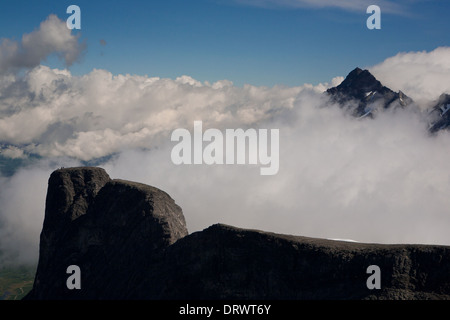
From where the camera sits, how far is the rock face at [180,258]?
122 metres

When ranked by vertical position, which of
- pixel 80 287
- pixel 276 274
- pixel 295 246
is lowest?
pixel 80 287

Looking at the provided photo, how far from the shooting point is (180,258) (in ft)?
485

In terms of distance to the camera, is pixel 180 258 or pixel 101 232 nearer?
pixel 180 258

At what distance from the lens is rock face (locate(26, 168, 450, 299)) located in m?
122

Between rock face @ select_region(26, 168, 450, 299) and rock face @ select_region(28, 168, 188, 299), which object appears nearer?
rock face @ select_region(26, 168, 450, 299)

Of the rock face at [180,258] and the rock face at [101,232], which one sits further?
the rock face at [101,232]

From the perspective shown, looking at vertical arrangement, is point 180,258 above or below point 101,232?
below
